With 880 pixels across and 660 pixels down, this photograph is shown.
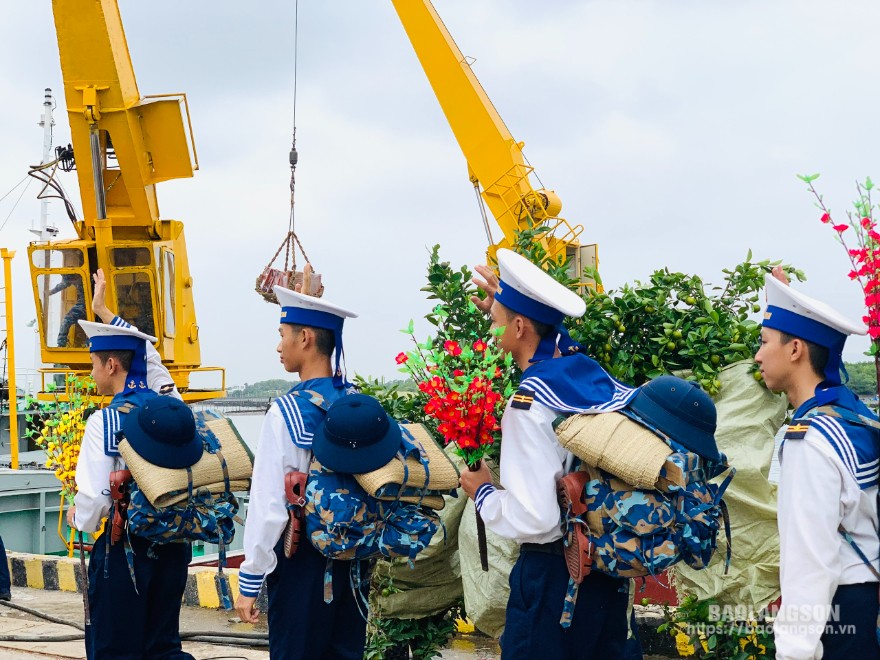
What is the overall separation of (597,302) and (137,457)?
225 centimetres

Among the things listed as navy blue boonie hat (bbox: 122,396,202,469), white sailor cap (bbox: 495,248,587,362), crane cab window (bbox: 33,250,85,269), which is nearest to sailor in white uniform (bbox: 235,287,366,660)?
navy blue boonie hat (bbox: 122,396,202,469)

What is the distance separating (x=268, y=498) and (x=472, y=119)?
38.3 ft

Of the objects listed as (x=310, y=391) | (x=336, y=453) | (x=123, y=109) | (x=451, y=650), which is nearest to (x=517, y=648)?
(x=336, y=453)

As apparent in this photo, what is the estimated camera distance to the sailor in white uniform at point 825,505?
7.86 ft

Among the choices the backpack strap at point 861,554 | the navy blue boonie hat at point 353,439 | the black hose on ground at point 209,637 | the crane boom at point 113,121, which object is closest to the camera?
the backpack strap at point 861,554

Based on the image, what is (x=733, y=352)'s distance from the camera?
4.53 metres

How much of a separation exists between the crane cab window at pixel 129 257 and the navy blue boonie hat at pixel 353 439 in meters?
8.36

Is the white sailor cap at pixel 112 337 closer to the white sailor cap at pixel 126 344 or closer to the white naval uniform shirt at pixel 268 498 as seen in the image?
the white sailor cap at pixel 126 344

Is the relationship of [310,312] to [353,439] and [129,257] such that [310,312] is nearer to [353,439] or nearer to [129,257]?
[353,439]

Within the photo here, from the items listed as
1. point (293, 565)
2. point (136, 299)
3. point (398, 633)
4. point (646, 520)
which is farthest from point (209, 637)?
point (136, 299)

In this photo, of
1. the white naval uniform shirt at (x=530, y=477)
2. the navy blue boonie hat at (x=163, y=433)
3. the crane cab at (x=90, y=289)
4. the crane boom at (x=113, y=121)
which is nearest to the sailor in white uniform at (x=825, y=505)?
the white naval uniform shirt at (x=530, y=477)

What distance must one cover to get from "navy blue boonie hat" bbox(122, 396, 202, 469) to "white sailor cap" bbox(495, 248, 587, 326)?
153cm

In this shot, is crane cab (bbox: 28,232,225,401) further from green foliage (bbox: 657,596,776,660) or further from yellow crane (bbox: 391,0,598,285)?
green foliage (bbox: 657,596,776,660)

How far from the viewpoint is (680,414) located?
2844 mm
